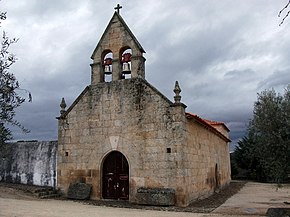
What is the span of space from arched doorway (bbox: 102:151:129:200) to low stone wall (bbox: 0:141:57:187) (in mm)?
3567

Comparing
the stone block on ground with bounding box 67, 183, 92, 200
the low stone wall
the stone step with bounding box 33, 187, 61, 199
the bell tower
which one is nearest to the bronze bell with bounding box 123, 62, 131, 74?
the bell tower

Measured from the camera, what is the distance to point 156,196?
13.4 meters

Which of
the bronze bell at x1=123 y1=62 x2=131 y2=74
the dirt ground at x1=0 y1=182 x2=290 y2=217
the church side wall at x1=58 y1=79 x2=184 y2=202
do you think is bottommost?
the dirt ground at x1=0 y1=182 x2=290 y2=217

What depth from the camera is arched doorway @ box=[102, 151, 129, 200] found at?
49.5 feet

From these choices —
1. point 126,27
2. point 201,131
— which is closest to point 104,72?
point 126,27

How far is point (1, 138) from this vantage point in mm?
6727

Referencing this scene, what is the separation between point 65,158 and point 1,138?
33.3ft

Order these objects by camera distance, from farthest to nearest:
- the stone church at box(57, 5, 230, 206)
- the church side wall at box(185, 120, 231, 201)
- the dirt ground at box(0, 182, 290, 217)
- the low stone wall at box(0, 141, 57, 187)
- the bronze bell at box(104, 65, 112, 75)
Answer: the low stone wall at box(0, 141, 57, 187) → the bronze bell at box(104, 65, 112, 75) → the church side wall at box(185, 120, 231, 201) → the stone church at box(57, 5, 230, 206) → the dirt ground at box(0, 182, 290, 217)

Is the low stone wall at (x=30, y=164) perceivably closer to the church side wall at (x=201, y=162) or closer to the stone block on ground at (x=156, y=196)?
the stone block on ground at (x=156, y=196)

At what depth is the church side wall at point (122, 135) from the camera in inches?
553

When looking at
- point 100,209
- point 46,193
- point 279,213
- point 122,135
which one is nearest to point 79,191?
point 46,193

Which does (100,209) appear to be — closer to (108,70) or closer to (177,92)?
(177,92)

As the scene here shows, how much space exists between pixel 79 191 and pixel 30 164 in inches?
180

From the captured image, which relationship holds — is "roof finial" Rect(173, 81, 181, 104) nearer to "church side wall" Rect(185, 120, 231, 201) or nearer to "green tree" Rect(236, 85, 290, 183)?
"church side wall" Rect(185, 120, 231, 201)
